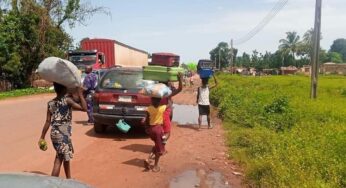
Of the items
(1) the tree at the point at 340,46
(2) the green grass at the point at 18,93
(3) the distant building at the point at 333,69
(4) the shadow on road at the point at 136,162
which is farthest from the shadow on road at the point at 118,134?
(1) the tree at the point at 340,46

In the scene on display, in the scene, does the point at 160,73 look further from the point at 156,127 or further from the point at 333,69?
the point at 333,69

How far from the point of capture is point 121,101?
11578 mm

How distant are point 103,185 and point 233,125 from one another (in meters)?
7.59

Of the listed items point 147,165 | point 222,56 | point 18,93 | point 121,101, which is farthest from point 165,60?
point 222,56

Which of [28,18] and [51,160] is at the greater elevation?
[28,18]

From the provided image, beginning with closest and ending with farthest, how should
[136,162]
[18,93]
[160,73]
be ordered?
[136,162], [160,73], [18,93]

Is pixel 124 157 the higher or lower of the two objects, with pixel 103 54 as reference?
lower

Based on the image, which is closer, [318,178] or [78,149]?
[318,178]

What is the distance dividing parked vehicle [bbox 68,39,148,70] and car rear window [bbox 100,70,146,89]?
700 inches

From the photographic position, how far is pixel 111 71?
1228 cm

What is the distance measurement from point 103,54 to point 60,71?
2981 cm

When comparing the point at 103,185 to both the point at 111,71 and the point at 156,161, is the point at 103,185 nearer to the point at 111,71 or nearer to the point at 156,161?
the point at 156,161

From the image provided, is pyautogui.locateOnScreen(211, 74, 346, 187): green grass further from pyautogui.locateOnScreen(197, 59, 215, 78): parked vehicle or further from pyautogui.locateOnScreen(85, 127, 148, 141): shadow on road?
pyautogui.locateOnScreen(85, 127, 148, 141): shadow on road

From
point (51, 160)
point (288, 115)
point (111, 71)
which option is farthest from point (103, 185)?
point (288, 115)
